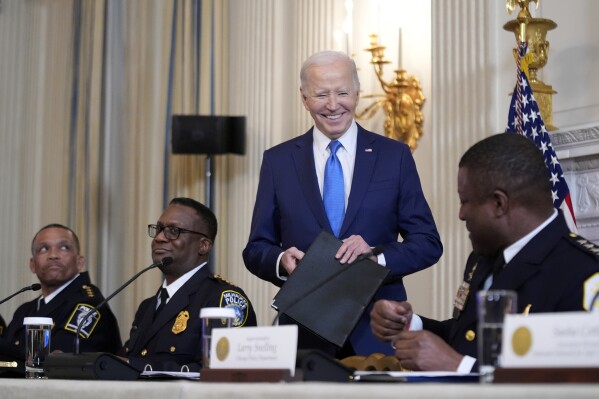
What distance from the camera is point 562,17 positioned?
4668mm

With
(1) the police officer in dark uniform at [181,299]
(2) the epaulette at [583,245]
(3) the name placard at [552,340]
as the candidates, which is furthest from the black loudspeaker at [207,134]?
(3) the name placard at [552,340]

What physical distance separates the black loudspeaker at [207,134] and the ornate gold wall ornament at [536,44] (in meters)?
2.80

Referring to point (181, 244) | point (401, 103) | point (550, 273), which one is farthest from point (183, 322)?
point (401, 103)

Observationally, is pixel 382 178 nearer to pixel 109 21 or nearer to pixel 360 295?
pixel 360 295

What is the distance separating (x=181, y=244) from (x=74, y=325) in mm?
835

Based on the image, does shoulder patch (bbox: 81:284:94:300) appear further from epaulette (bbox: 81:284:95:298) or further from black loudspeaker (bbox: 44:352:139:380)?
black loudspeaker (bbox: 44:352:139:380)

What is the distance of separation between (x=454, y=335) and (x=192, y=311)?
54.5 inches

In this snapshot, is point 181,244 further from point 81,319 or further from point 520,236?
point 520,236

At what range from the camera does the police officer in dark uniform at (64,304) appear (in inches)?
178

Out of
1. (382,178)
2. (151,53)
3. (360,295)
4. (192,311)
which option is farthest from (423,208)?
(151,53)

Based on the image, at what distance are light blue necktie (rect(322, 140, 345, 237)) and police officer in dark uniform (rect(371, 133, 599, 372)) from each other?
777mm

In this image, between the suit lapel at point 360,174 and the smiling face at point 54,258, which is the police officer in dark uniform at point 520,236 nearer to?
the suit lapel at point 360,174

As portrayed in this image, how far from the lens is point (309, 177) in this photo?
11.0 feet

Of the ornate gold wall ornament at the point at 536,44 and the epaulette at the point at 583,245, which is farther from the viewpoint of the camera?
the ornate gold wall ornament at the point at 536,44
